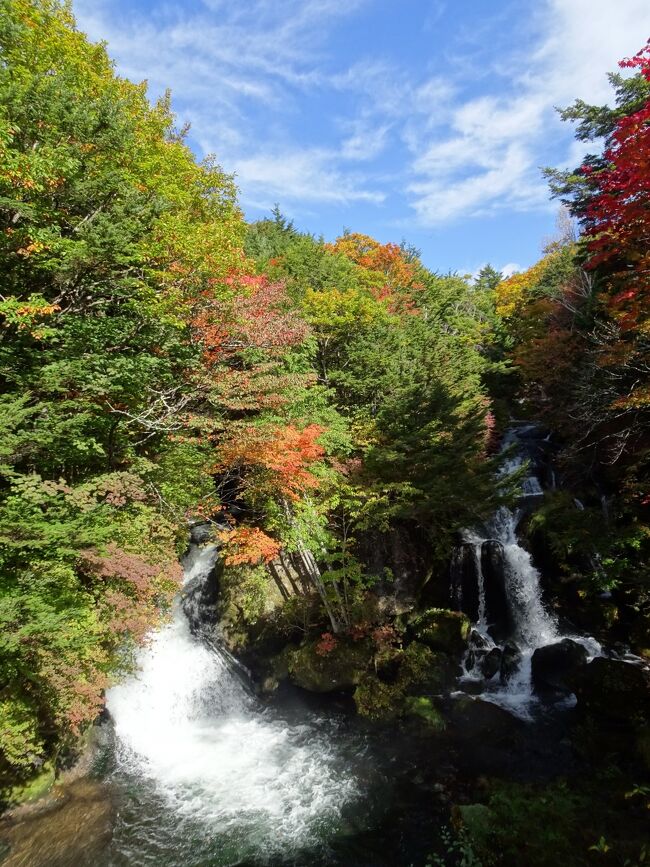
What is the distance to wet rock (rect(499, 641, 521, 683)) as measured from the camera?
13438mm

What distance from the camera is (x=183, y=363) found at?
41.0ft

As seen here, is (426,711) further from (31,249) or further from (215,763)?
(31,249)

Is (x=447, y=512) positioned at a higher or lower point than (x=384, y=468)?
lower

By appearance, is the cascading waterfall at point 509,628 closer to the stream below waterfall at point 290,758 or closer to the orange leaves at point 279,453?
the stream below waterfall at point 290,758

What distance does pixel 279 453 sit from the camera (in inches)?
522

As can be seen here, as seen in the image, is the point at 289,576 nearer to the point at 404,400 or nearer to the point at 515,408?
the point at 404,400

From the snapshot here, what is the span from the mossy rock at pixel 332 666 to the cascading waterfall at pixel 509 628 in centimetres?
352

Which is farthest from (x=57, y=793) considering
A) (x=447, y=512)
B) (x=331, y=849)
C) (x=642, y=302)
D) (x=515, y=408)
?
(x=515, y=408)

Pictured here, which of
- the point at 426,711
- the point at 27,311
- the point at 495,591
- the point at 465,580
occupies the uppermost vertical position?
the point at 27,311

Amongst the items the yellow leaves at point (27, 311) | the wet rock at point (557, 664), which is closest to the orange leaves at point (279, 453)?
the yellow leaves at point (27, 311)

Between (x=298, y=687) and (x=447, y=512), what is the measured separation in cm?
839

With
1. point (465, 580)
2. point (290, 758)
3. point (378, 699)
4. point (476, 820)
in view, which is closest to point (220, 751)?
point (290, 758)

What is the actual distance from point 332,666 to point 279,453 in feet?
25.0

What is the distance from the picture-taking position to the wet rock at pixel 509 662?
1344 centimetres
